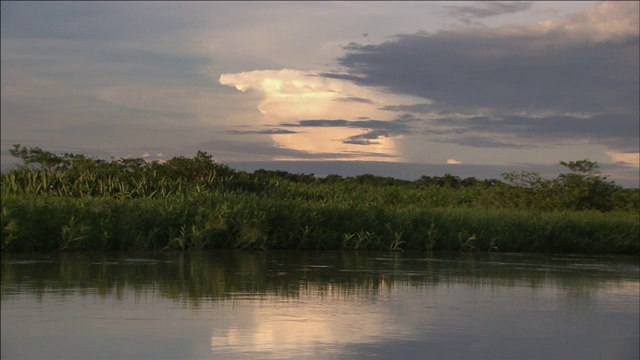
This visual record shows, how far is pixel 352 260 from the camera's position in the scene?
1099 cm

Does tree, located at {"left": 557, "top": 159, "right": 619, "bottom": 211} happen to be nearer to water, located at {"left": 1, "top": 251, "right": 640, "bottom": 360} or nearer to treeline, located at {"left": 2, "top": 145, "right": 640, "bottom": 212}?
treeline, located at {"left": 2, "top": 145, "right": 640, "bottom": 212}

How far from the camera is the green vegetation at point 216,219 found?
976 cm

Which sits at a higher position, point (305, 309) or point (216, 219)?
point (216, 219)

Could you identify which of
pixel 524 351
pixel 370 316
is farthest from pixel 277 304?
pixel 524 351

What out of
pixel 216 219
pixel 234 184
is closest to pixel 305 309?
pixel 216 219

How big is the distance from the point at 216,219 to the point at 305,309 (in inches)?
177

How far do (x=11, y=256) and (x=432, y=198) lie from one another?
52.8ft

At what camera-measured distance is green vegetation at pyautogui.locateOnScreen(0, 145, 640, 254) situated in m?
9.76

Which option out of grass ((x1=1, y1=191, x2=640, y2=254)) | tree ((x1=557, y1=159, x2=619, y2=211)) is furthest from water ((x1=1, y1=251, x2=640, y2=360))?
tree ((x1=557, y1=159, x2=619, y2=211))

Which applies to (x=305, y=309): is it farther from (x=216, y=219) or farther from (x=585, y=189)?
(x=585, y=189)

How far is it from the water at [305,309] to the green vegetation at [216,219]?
1.55ft

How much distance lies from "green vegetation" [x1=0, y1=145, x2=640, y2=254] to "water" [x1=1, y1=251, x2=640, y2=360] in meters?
0.47

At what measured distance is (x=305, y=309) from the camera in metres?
6.94

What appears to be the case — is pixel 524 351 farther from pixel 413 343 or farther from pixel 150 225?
pixel 150 225
